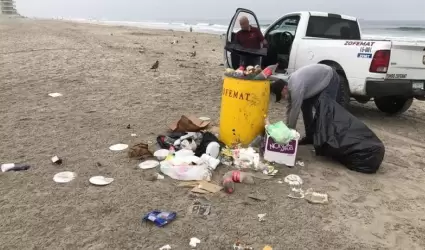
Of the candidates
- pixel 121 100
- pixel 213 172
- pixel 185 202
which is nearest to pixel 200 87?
pixel 121 100

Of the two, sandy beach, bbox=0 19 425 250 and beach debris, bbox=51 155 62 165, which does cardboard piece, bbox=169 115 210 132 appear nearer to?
sandy beach, bbox=0 19 425 250

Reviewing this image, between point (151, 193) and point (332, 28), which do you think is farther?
point (332, 28)

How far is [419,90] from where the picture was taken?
20.6 ft

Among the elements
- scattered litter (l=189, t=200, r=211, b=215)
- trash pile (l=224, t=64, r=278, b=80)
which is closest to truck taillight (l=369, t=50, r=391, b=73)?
trash pile (l=224, t=64, r=278, b=80)

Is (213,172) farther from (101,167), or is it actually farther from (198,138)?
(101,167)

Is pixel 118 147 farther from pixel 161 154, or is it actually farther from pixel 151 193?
pixel 151 193

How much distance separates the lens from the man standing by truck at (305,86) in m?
4.76

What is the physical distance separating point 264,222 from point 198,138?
5.83 feet

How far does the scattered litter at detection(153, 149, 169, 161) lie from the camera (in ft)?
15.4

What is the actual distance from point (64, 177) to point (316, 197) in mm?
2584

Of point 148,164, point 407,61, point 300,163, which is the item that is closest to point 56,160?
point 148,164

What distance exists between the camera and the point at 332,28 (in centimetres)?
784

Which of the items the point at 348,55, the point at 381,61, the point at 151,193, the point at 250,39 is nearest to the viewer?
the point at 151,193

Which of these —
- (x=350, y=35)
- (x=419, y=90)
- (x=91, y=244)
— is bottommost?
(x=91, y=244)
